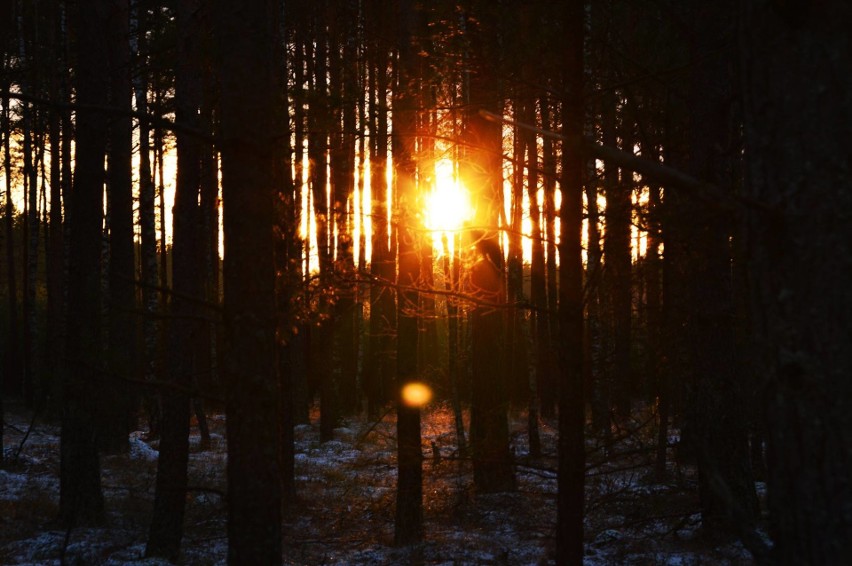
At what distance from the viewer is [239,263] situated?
4.12m

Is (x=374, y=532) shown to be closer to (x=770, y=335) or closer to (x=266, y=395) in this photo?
(x=266, y=395)

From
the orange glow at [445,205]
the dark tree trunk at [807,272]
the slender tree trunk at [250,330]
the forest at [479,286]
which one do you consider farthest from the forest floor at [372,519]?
the dark tree trunk at [807,272]

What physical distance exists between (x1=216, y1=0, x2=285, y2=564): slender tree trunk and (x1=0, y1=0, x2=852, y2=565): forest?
13 millimetres

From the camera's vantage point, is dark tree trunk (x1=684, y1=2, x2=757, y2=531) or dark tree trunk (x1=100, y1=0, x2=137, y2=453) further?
dark tree trunk (x1=100, y1=0, x2=137, y2=453)

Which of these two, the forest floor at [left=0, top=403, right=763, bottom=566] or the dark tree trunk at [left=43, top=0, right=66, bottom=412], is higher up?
the dark tree trunk at [left=43, top=0, right=66, bottom=412]

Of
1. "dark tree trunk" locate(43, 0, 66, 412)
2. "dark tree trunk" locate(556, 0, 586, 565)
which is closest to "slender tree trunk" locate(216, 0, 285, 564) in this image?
"dark tree trunk" locate(556, 0, 586, 565)

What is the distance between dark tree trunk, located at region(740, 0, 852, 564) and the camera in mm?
1970

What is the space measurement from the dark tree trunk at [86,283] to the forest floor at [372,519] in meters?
0.49

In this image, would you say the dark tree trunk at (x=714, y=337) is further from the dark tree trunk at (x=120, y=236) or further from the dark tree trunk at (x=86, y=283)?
the dark tree trunk at (x=120, y=236)

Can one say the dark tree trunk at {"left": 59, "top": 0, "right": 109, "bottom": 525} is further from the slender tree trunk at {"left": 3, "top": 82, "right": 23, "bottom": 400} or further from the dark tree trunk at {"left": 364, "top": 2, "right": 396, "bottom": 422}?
the slender tree trunk at {"left": 3, "top": 82, "right": 23, "bottom": 400}

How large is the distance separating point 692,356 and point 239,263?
5864 millimetres

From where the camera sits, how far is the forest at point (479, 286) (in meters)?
2.05

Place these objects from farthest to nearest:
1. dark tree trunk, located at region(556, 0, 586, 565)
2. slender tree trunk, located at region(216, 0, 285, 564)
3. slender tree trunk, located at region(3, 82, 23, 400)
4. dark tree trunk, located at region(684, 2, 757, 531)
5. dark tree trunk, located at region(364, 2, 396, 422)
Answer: slender tree trunk, located at region(3, 82, 23, 400) < dark tree trunk, located at region(364, 2, 396, 422) < dark tree trunk, located at region(684, 2, 757, 531) < dark tree trunk, located at region(556, 0, 586, 565) < slender tree trunk, located at region(216, 0, 285, 564)

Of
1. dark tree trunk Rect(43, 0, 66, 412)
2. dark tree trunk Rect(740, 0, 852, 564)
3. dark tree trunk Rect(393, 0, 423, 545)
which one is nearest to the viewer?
dark tree trunk Rect(740, 0, 852, 564)
